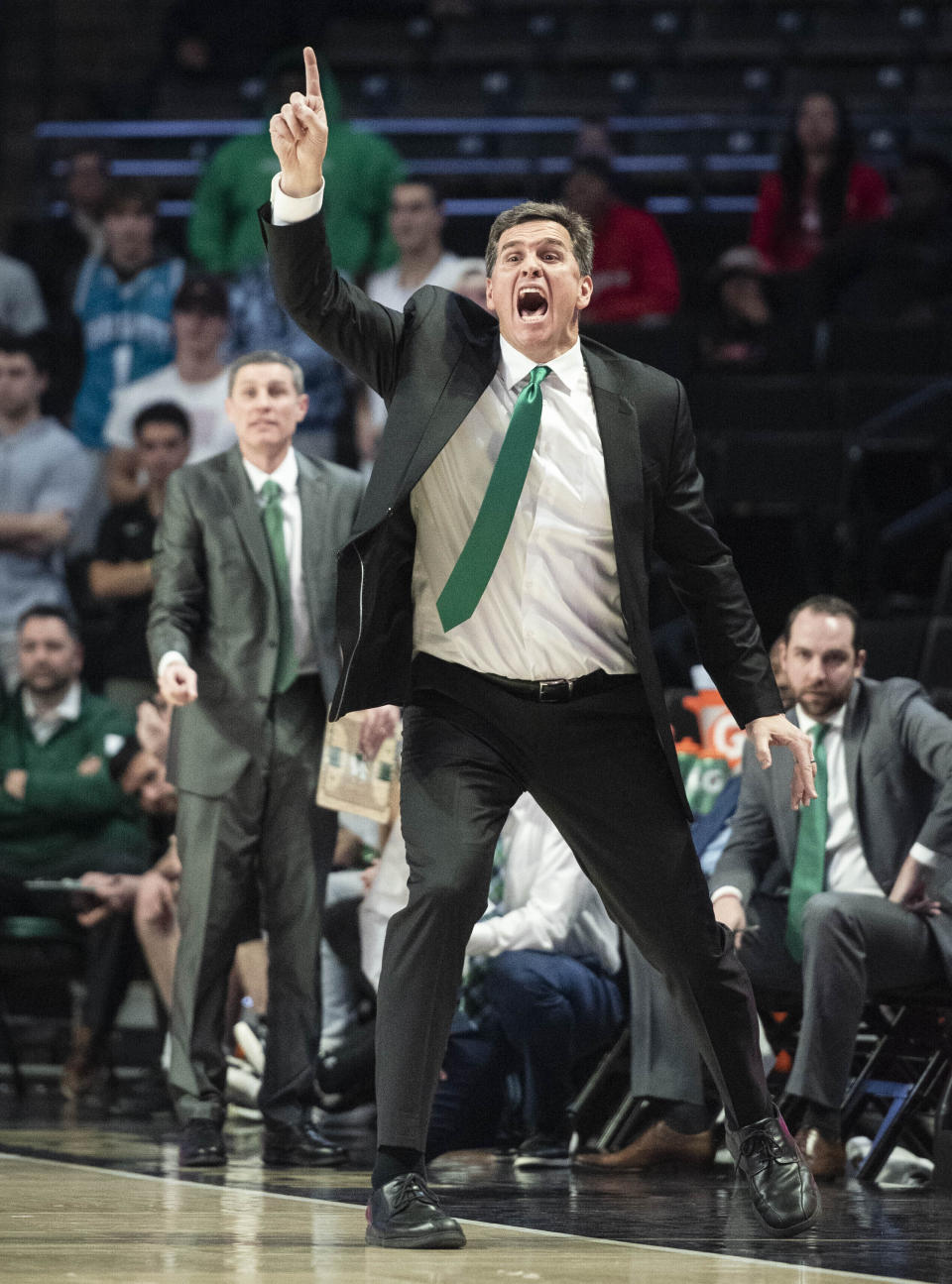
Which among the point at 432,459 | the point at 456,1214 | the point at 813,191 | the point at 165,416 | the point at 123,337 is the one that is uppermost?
the point at 813,191

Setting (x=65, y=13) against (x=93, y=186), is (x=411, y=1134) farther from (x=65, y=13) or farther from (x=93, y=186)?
(x=65, y=13)

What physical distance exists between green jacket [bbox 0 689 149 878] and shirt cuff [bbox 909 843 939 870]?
112 inches

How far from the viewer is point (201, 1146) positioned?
4.23 metres

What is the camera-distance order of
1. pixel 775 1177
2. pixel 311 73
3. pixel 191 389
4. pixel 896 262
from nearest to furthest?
pixel 311 73 → pixel 775 1177 → pixel 191 389 → pixel 896 262

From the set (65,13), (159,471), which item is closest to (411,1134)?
(159,471)

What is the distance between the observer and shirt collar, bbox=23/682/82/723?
6.67 m

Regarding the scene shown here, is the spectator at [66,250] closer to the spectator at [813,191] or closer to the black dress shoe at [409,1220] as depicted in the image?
the spectator at [813,191]

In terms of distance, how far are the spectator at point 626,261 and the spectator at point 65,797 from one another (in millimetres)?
3000

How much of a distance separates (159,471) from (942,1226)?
469 centimetres

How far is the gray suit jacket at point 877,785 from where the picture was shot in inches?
183

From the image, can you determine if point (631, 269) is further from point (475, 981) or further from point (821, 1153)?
point (821, 1153)

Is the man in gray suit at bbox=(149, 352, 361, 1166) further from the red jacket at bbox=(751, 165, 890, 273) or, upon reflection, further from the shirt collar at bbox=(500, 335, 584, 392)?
the red jacket at bbox=(751, 165, 890, 273)

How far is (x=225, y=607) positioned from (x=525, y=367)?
157 centimetres

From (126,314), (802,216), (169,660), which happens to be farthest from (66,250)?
(169,660)
